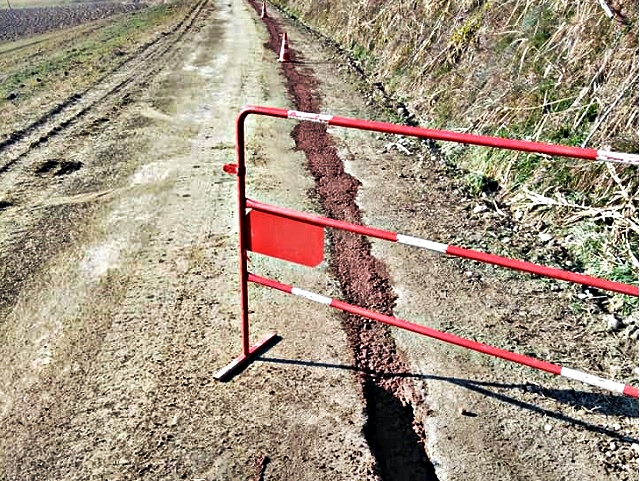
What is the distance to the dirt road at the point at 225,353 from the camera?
3.03 m

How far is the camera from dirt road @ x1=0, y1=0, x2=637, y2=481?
3.03 metres

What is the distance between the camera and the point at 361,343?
394 centimetres

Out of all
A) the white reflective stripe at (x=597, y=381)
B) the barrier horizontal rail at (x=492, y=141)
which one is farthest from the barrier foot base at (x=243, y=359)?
the white reflective stripe at (x=597, y=381)

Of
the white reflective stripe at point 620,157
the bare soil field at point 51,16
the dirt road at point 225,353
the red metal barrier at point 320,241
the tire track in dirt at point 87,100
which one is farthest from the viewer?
the bare soil field at point 51,16

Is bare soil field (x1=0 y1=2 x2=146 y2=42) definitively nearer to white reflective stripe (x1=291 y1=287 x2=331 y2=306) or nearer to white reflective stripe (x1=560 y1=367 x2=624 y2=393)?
white reflective stripe (x1=291 y1=287 x2=331 y2=306)

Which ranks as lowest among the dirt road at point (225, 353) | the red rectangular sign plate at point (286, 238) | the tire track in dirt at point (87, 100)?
the dirt road at point (225, 353)

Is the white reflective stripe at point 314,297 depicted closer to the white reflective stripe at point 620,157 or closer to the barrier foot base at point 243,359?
the barrier foot base at point 243,359

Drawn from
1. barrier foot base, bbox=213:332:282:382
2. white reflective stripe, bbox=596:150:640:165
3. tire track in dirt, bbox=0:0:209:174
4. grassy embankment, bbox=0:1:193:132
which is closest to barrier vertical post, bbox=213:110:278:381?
barrier foot base, bbox=213:332:282:382

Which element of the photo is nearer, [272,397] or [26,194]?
[272,397]

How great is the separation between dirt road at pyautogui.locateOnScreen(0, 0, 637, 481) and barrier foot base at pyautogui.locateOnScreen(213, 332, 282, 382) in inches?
2.8

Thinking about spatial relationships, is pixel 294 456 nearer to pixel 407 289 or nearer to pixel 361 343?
pixel 361 343

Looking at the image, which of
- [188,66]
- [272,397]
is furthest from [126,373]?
[188,66]

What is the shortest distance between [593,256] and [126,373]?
382cm

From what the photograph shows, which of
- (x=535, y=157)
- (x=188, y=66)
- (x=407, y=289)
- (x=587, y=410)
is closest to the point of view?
(x=587, y=410)
